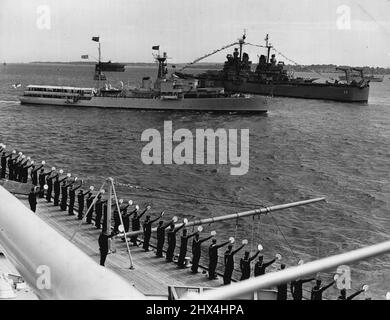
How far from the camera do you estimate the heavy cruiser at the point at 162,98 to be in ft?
287

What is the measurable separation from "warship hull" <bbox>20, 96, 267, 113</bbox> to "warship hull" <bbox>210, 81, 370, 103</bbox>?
3214 centimetres

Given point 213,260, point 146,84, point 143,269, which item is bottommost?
point 143,269

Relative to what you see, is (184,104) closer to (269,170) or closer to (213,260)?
(269,170)

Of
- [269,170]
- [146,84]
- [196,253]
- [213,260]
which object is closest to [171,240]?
[196,253]

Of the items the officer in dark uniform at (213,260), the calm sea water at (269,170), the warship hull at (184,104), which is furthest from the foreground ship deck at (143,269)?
the warship hull at (184,104)

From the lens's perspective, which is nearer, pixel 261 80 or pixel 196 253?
pixel 196 253

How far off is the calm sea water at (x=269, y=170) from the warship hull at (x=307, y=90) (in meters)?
27.6

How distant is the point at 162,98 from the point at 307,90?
45.9m

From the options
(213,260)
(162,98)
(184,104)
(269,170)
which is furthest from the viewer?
(184,104)

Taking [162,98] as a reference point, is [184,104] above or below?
below

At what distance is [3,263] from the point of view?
8531 mm

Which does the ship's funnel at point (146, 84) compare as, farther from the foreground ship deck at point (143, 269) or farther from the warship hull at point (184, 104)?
the foreground ship deck at point (143, 269)

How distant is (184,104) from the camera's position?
88500 millimetres

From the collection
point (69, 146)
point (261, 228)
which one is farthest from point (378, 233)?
point (69, 146)
